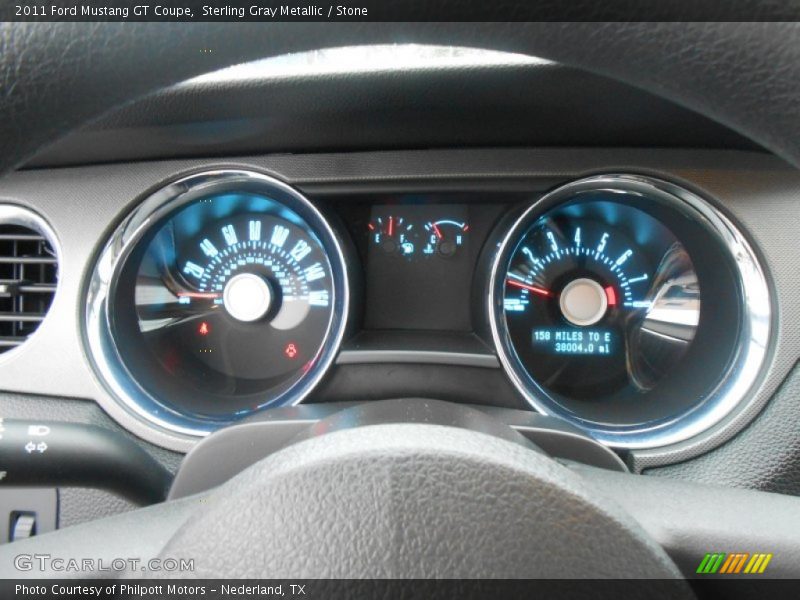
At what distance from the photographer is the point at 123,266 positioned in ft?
6.14

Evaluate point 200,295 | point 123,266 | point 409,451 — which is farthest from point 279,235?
point 409,451

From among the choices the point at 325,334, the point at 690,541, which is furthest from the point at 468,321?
the point at 690,541

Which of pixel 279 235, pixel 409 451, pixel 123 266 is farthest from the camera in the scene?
pixel 279 235

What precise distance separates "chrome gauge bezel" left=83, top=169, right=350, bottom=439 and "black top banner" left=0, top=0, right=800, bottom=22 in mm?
1206

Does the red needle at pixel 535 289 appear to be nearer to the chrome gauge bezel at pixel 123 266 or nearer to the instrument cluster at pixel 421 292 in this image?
the instrument cluster at pixel 421 292

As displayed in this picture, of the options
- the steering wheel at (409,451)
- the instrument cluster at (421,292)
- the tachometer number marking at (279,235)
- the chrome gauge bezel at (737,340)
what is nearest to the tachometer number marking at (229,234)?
the instrument cluster at (421,292)

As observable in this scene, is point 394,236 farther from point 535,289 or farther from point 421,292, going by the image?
point 535,289

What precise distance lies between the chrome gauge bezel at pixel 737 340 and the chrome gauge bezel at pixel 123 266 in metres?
0.44

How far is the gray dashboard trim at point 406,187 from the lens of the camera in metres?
1.59

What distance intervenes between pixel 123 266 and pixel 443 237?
903 millimetres

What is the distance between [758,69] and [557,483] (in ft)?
1.43

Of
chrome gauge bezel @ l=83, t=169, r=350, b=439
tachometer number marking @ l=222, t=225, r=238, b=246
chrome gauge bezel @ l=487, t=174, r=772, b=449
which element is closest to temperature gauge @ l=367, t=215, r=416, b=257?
chrome gauge bezel @ l=83, t=169, r=350, b=439

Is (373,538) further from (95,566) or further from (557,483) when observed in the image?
(95,566)

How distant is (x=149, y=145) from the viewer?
168 cm
